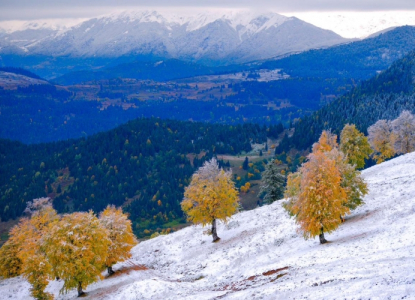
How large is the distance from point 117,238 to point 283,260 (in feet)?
90.6

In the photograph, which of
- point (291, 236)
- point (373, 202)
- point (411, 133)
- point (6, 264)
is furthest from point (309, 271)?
point (411, 133)

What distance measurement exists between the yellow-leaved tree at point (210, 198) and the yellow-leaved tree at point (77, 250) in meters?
16.4

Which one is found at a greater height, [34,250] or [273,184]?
[34,250]

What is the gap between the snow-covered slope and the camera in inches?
1437

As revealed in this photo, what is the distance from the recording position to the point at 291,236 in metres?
63.0

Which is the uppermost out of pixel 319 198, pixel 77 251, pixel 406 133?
pixel 319 198

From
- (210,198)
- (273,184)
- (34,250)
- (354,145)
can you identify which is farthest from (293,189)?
(354,145)

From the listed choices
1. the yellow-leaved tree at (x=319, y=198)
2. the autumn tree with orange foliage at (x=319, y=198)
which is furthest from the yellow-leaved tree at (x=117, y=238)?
the yellow-leaved tree at (x=319, y=198)

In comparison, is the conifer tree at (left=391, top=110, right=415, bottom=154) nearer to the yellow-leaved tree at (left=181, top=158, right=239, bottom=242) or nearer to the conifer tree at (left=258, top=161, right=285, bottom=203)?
the conifer tree at (left=258, top=161, right=285, bottom=203)

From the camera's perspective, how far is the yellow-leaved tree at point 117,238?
65.8 metres

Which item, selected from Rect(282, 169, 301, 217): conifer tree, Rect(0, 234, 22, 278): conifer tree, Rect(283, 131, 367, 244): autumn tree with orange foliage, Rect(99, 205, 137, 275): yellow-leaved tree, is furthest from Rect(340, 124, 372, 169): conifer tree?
Rect(0, 234, 22, 278): conifer tree

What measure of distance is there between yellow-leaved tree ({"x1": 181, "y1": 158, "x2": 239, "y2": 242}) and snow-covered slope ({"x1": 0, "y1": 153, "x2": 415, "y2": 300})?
4.64 metres

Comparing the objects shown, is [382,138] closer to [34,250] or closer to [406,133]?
[406,133]

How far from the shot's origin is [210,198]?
7138cm
